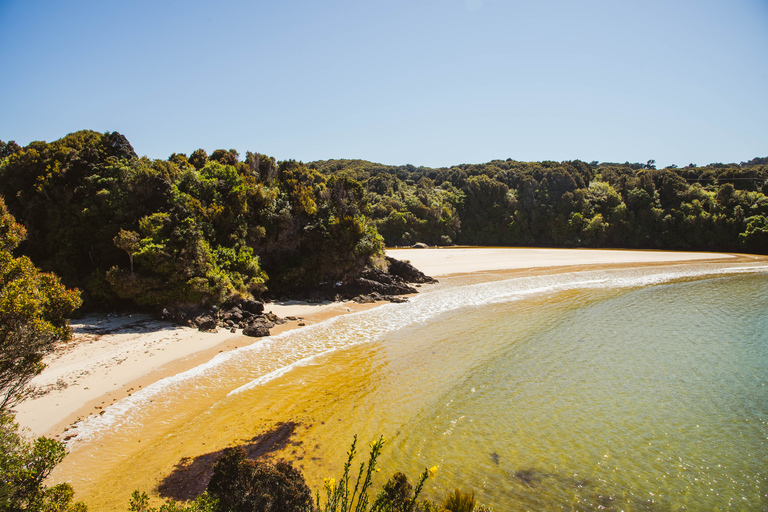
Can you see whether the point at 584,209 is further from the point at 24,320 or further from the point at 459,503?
the point at 24,320

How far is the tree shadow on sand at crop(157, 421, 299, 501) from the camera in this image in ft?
23.3

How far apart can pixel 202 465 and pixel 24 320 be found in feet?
16.6

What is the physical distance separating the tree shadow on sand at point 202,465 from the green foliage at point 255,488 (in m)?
2.01

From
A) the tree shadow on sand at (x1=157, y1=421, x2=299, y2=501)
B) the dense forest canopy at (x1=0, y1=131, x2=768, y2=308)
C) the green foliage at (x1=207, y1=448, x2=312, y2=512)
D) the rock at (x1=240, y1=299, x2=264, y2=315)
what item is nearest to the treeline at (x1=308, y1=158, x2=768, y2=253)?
the dense forest canopy at (x1=0, y1=131, x2=768, y2=308)

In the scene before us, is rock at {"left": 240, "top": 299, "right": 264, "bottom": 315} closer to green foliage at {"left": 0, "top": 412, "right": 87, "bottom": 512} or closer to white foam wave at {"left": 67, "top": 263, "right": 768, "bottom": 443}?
white foam wave at {"left": 67, "top": 263, "right": 768, "bottom": 443}

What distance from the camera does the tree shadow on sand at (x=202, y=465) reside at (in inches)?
280

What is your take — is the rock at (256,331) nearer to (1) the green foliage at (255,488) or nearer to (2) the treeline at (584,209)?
(1) the green foliage at (255,488)

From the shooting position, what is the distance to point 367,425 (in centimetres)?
973

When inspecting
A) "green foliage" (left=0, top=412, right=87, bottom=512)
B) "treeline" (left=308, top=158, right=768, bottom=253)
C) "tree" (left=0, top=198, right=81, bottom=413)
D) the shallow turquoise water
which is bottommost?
the shallow turquoise water

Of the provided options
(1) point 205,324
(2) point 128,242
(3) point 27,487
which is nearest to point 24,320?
(3) point 27,487

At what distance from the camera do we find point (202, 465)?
7.96 m

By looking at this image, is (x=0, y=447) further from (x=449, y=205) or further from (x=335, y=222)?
(x=449, y=205)

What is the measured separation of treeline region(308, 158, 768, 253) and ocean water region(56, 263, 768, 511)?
4436 cm

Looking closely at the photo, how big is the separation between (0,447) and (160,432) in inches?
177
